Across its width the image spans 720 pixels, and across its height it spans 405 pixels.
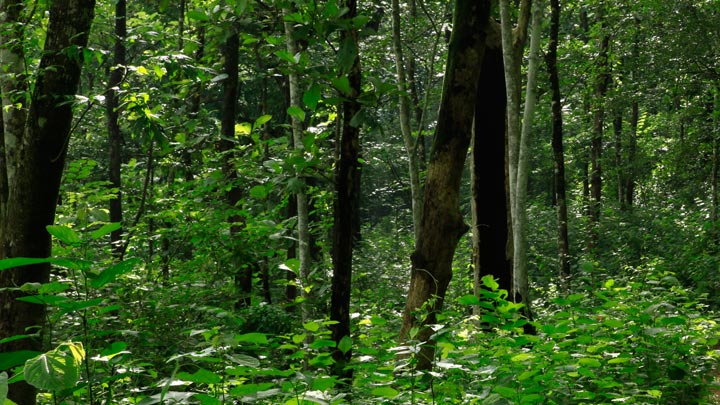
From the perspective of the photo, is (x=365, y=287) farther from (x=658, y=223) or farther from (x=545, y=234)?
(x=658, y=223)

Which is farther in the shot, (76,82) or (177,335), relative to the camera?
(177,335)

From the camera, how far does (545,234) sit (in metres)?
22.6

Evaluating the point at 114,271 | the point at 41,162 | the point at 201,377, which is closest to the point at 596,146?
the point at 41,162

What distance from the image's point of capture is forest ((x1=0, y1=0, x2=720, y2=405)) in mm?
3193

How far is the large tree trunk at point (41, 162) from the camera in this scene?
426 cm

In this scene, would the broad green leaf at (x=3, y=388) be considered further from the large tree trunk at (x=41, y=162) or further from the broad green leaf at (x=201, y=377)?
the large tree trunk at (x=41, y=162)

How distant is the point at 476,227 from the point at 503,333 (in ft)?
9.54

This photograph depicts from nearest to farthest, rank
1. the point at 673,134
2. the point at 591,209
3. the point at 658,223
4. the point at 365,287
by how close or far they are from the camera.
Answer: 1. the point at 365,287
2. the point at 658,223
3. the point at 591,209
4. the point at 673,134

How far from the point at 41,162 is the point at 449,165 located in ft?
11.3

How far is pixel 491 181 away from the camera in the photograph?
807cm

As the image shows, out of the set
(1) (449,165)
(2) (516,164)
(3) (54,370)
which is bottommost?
(3) (54,370)

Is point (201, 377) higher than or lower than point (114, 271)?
lower

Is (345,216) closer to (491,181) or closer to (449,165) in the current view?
(449,165)

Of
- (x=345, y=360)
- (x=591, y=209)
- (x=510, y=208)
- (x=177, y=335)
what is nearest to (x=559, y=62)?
(x=591, y=209)
